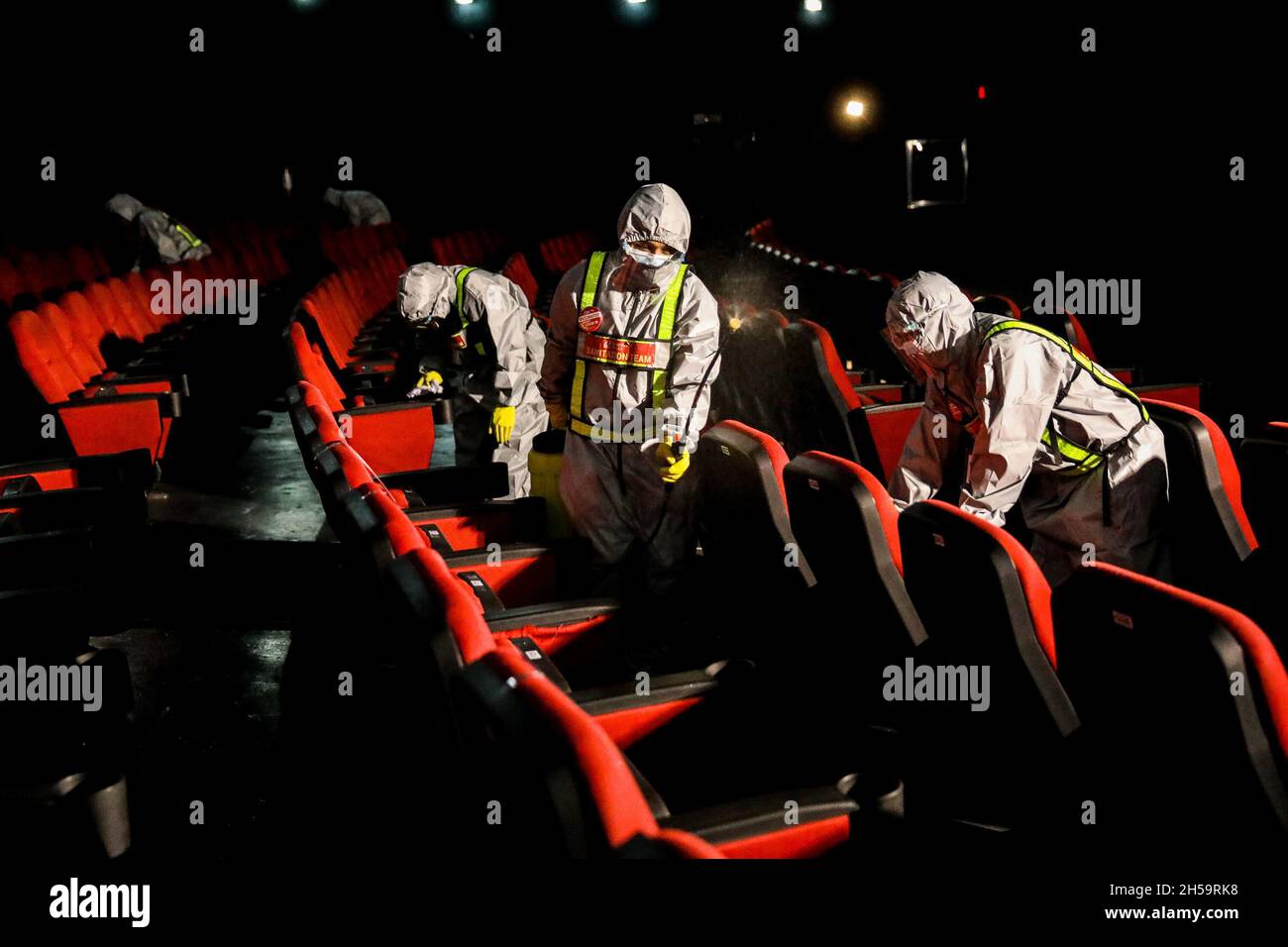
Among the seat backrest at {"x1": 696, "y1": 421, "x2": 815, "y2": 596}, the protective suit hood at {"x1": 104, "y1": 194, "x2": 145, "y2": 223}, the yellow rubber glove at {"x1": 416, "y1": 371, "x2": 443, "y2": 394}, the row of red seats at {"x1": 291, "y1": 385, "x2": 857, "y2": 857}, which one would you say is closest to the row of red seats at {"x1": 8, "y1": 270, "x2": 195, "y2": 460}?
the yellow rubber glove at {"x1": 416, "y1": 371, "x2": 443, "y2": 394}

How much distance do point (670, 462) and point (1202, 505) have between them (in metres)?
1.19

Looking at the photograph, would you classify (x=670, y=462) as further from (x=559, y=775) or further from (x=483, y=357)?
(x=559, y=775)

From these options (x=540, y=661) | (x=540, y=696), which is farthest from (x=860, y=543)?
(x=540, y=696)

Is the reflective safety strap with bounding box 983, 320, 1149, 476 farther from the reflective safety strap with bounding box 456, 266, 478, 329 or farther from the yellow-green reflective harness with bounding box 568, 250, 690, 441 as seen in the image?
the reflective safety strap with bounding box 456, 266, 478, 329

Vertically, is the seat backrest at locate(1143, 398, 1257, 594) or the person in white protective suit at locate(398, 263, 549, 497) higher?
the person in white protective suit at locate(398, 263, 549, 497)

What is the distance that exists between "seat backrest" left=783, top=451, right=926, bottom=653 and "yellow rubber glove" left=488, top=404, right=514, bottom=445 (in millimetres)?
1801

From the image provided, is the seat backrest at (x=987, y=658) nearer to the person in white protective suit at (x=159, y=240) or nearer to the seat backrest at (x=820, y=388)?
the seat backrest at (x=820, y=388)

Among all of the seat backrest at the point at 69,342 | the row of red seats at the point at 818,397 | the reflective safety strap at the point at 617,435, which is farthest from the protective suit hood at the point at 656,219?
the seat backrest at the point at 69,342

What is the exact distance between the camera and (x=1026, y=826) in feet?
4.76

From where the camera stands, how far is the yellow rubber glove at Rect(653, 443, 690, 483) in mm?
2656

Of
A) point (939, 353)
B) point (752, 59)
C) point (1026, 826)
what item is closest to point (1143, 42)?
point (939, 353)

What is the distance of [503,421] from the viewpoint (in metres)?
3.46
